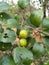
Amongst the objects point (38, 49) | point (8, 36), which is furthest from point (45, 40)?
point (8, 36)

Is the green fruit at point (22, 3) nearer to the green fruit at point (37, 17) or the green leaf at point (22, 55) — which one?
the green fruit at point (37, 17)

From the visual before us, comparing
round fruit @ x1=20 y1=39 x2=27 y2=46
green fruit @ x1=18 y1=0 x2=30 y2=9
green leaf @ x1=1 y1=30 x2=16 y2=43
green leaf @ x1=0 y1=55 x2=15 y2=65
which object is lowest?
green leaf @ x1=0 y1=55 x2=15 y2=65

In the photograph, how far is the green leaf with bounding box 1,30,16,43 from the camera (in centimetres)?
81

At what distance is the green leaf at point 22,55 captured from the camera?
789 millimetres

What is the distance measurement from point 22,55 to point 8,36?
0.09m

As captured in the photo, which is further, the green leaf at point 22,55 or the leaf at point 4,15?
the leaf at point 4,15

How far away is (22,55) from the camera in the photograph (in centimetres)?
80

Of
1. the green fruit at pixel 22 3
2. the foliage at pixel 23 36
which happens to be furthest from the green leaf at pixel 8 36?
the green fruit at pixel 22 3

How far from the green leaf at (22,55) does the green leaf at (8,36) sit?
4 cm

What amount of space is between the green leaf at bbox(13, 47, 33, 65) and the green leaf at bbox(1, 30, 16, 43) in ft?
0.14

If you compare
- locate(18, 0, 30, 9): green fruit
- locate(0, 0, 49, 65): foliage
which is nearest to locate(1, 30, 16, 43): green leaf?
locate(0, 0, 49, 65): foliage

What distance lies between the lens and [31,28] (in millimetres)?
836

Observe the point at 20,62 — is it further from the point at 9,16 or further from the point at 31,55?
the point at 9,16

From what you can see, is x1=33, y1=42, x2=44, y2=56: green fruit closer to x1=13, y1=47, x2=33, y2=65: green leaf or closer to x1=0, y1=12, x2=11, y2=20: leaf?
x1=13, y1=47, x2=33, y2=65: green leaf
